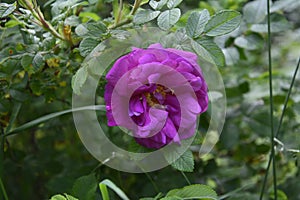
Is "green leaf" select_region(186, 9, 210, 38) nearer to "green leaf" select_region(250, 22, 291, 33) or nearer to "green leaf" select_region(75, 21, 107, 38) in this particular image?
"green leaf" select_region(75, 21, 107, 38)

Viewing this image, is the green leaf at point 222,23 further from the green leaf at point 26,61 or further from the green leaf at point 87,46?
the green leaf at point 26,61

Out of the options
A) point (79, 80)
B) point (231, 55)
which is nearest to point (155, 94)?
point (79, 80)

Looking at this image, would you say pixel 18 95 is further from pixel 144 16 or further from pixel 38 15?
pixel 144 16

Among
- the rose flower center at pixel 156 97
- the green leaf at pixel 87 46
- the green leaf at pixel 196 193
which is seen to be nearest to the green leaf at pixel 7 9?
the green leaf at pixel 87 46

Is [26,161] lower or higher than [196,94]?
lower

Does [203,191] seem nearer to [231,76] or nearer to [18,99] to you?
[18,99]

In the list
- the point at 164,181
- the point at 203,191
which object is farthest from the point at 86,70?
the point at 164,181

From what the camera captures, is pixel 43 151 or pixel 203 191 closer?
pixel 203 191
